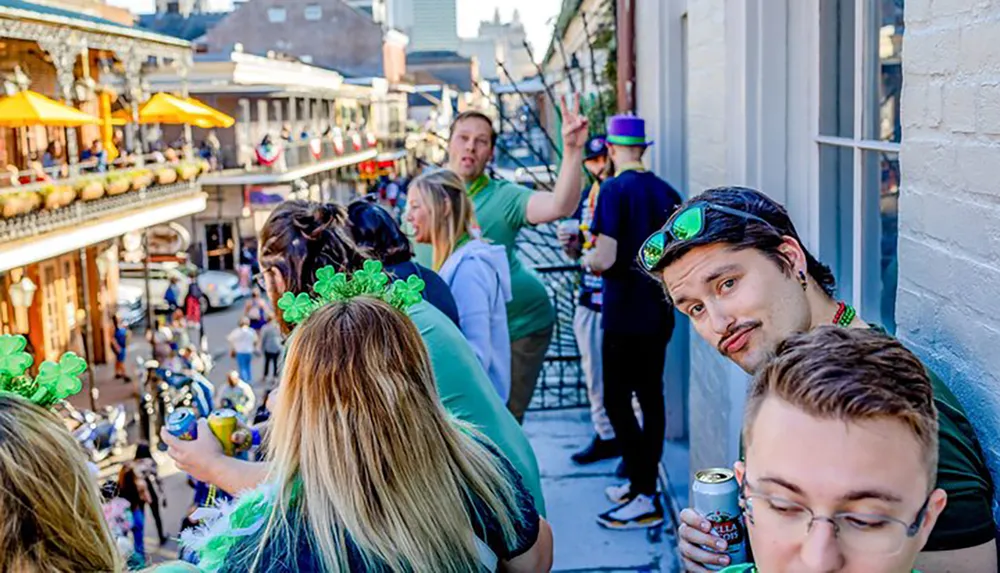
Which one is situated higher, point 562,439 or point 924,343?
point 924,343

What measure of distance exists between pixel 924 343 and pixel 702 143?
94.9 inches

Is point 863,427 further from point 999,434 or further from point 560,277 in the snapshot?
point 560,277

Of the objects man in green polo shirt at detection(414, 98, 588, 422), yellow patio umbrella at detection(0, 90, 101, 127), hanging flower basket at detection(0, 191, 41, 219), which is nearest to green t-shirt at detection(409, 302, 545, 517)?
man in green polo shirt at detection(414, 98, 588, 422)

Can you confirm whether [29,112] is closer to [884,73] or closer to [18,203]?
[18,203]

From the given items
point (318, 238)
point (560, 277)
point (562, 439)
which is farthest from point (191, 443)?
point (560, 277)

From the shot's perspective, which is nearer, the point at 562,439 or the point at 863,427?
the point at 863,427

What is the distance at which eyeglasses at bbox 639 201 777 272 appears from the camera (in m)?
2.03

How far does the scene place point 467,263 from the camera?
4.07 meters

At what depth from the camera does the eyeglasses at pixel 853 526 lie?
134 centimetres

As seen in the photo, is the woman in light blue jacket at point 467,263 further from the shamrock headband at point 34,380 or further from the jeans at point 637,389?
the shamrock headband at point 34,380

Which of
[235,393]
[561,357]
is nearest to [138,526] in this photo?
[235,393]

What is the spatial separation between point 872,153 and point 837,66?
1.27 ft

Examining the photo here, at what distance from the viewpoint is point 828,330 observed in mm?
1491

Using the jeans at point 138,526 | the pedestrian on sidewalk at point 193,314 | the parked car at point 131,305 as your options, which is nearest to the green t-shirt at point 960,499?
the jeans at point 138,526
